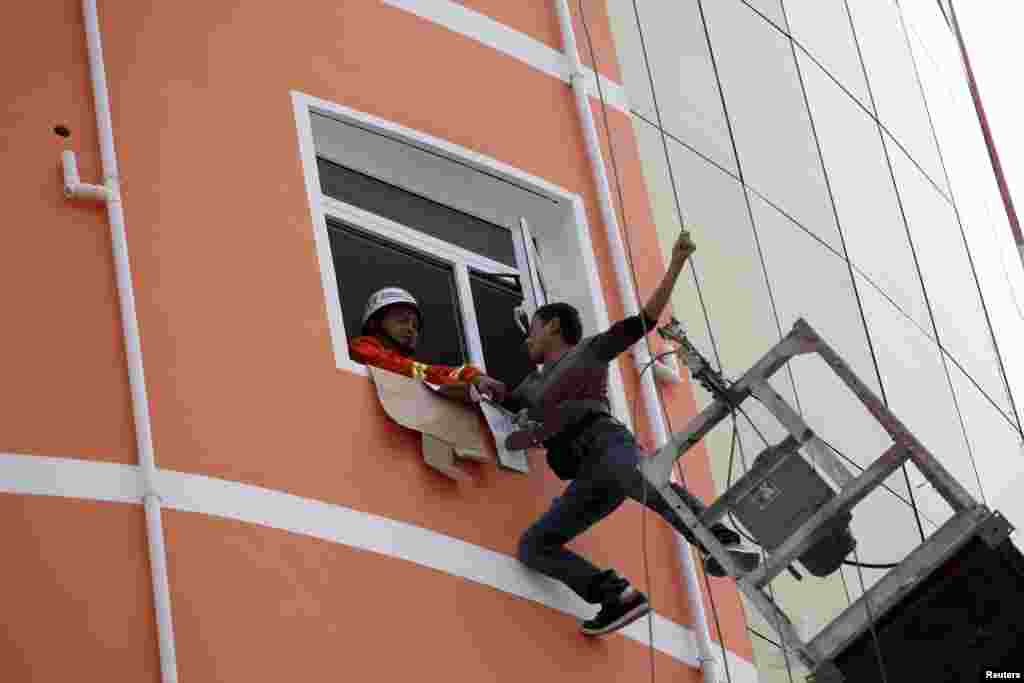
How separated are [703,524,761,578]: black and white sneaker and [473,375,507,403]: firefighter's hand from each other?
4.27 ft

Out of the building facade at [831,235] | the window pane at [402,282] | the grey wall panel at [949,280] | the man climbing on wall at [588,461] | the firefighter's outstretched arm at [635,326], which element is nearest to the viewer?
the firefighter's outstretched arm at [635,326]

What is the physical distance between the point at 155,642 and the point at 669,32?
7020 millimetres

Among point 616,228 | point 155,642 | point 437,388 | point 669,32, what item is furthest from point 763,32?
point 155,642

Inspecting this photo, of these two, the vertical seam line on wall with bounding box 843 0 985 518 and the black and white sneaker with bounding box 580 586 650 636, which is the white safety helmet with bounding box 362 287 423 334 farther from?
the vertical seam line on wall with bounding box 843 0 985 518

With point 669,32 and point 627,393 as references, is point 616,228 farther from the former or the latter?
point 669,32

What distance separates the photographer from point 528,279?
9641 millimetres

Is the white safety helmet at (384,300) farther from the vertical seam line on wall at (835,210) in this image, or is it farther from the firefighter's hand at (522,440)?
the vertical seam line on wall at (835,210)

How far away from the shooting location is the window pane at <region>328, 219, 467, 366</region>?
9031 millimetres

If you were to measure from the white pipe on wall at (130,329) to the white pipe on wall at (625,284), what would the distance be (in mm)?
2959

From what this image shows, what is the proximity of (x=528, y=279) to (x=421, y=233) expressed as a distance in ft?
2.09

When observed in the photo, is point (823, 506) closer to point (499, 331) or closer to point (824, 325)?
point (499, 331)

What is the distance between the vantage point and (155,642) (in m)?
6.85

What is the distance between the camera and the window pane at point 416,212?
9.29 m

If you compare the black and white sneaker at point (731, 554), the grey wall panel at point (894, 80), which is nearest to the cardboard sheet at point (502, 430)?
the black and white sneaker at point (731, 554)
